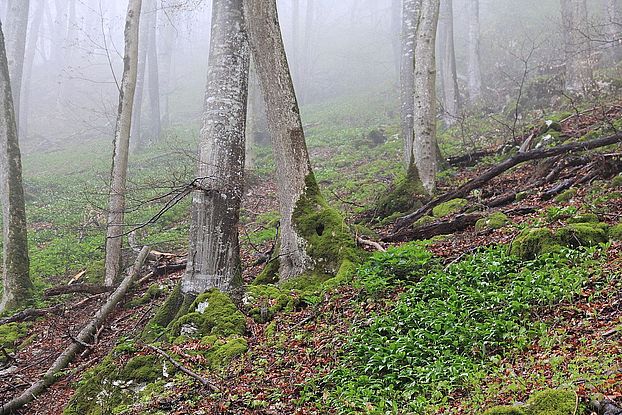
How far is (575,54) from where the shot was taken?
14617 mm

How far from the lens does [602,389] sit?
10.1 ft

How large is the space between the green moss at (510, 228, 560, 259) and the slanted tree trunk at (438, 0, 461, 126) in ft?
41.0

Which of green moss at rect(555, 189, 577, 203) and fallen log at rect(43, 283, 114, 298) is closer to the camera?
green moss at rect(555, 189, 577, 203)

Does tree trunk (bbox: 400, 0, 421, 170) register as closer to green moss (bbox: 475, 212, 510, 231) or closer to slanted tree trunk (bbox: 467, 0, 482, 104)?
green moss (bbox: 475, 212, 510, 231)

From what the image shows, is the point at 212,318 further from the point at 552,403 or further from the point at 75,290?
the point at 75,290

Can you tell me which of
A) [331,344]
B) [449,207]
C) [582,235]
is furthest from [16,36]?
[582,235]

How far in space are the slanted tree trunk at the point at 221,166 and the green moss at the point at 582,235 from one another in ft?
12.1

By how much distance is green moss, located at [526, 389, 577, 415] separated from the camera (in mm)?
2939

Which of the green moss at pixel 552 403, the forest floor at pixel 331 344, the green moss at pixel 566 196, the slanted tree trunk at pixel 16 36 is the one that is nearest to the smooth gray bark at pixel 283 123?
the forest floor at pixel 331 344

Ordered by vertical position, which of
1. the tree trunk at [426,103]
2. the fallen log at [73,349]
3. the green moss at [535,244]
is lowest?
the fallen log at [73,349]

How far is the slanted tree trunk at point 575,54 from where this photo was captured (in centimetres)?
1441

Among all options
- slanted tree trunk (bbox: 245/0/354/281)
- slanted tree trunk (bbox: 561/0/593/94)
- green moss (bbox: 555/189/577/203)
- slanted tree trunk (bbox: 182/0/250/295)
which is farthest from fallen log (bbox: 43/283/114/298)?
slanted tree trunk (bbox: 561/0/593/94)

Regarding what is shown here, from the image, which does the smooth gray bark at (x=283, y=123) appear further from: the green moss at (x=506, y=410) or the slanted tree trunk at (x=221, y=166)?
the green moss at (x=506, y=410)

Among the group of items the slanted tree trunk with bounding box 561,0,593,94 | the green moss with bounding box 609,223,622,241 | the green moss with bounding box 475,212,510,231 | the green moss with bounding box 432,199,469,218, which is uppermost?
the slanted tree trunk with bounding box 561,0,593,94
